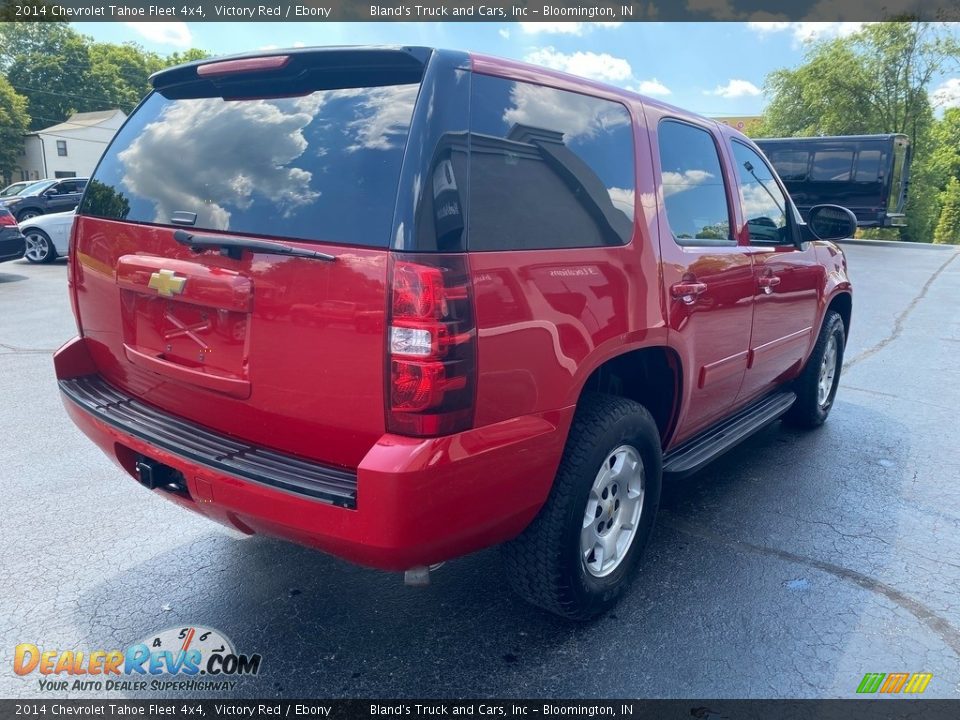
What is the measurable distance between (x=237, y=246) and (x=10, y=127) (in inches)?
2495

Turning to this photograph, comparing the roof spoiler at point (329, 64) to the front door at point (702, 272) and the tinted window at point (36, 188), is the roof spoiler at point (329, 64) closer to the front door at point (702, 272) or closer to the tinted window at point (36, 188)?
the front door at point (702, 272)

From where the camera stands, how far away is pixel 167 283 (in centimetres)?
240

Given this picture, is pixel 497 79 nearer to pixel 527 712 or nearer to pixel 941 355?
pixel 527 712

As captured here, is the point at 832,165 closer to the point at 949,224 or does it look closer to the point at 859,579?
the point at 949,224

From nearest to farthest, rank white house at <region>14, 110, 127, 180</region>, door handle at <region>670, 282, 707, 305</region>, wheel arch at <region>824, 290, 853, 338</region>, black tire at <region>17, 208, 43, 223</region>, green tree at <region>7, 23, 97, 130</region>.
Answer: door handle at <region>670, 282, 707, 305</region> < wheel arch at <region>824, 290, 853, 338</region> < black tire at <region>17, 208, 43, 223</region> < white house at <region>14, 110, 127, 180</region> < green tree at <region>7, 23, 97, 130</region>

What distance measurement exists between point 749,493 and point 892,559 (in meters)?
0.85

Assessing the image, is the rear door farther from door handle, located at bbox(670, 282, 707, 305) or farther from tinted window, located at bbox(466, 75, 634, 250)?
tinted window, located at bbox(466, 75, 634, 250)

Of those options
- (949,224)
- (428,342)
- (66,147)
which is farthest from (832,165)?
(66,147)

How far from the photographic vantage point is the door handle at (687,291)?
3025mm

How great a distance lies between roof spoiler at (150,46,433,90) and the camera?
7.12ft

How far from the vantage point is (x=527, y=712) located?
2.32 m

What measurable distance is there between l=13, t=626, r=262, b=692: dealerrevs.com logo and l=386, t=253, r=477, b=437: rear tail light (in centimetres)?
118

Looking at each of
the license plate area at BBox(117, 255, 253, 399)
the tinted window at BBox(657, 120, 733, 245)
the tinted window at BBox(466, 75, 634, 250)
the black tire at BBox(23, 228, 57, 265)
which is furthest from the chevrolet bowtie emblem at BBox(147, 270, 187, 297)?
the black tire at BBox(23, 228, 57, 265)

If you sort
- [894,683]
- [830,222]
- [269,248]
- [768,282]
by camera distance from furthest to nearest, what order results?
[830,222] → [768,282] → [894,683] → [269,248]
